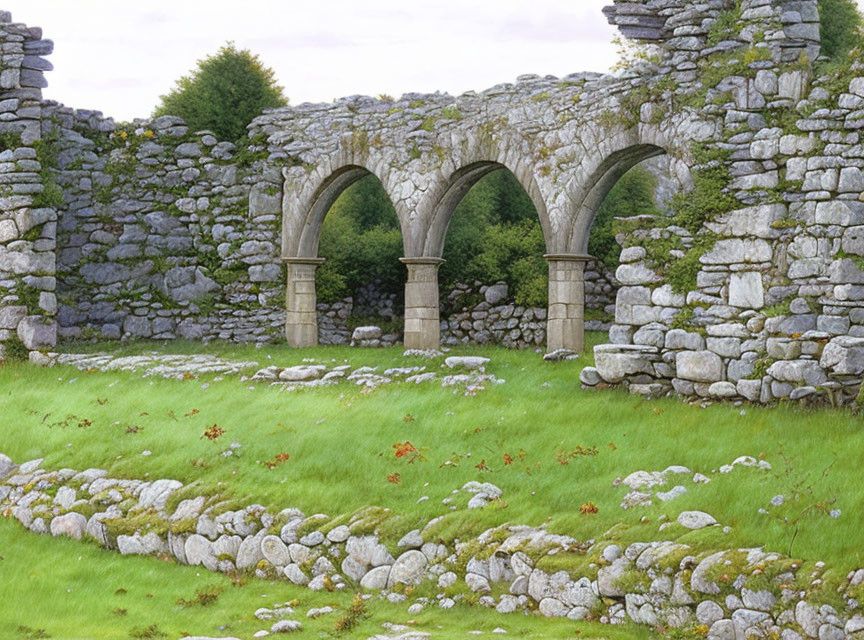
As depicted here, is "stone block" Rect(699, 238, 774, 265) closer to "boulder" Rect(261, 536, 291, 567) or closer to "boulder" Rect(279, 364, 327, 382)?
"boulder" Rect(279, 364, 327, 382)

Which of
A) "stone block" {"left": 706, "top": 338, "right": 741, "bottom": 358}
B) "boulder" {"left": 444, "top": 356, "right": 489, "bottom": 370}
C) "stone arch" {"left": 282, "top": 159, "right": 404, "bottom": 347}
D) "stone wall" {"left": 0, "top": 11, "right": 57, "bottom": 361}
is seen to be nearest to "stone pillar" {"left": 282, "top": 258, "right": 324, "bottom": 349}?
"stone arch" {"left": 282, "top": 159, "right": 404, "bottom": 347}

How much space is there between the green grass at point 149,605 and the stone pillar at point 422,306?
8.01 m

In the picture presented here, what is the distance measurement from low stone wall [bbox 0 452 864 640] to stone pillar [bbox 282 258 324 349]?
7562 mm

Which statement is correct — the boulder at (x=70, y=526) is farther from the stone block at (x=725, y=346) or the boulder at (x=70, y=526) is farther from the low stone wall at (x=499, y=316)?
the low stone wall at (x=499, y=316)

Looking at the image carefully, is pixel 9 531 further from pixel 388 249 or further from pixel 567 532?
pixel 388 249

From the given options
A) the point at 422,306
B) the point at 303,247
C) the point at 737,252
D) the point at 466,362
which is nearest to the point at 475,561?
the point at 737,252

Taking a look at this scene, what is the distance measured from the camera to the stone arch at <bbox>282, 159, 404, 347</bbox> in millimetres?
19688

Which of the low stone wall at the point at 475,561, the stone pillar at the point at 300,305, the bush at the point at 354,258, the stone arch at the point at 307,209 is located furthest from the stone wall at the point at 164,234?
the low stone wall at the point at 475,561

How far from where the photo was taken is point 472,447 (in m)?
11.4

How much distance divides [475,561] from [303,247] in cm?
1159

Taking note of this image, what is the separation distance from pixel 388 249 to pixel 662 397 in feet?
38.6

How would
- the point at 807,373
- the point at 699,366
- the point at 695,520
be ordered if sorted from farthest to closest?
the point at 699,366 < the point at 807,373 < the point at 695,520

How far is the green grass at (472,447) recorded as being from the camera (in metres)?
9.20

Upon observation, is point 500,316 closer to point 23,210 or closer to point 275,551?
point 23,210
